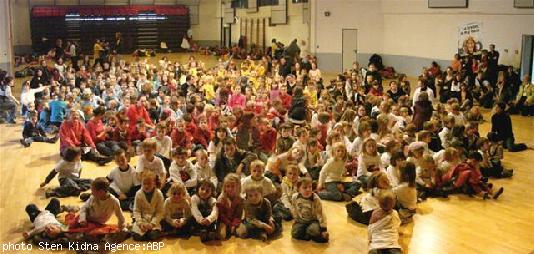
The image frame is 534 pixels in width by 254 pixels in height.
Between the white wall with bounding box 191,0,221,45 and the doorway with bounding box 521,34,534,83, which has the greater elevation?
the white wall with bounding box 191,0,221,45

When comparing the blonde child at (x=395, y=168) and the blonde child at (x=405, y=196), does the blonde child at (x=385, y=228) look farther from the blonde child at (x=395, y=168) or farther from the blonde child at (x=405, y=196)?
the blonde child at (x=395, y=168)

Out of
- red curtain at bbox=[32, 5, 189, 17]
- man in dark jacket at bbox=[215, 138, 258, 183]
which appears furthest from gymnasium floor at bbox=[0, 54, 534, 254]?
red curtain at bbox=[32, 5, 189, 17]

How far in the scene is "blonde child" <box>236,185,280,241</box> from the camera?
6363 mm

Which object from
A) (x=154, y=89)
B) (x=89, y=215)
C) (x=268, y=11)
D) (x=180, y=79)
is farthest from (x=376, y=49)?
(x=89, y=215)

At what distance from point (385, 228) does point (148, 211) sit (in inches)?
103

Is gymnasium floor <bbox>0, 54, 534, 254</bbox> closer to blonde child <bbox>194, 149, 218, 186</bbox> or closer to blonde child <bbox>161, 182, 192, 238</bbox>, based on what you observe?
blonde child <bbox>161, 182, 192, 238</bbox>

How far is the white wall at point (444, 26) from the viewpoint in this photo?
1616 centimetres

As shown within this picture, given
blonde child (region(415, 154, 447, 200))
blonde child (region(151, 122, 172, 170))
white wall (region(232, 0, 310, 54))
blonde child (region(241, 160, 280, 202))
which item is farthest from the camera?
white wall (region(232, 0, 310, 54))

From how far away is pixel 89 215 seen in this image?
6129 millimetres

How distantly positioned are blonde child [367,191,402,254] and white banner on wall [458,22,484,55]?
13.0 meters

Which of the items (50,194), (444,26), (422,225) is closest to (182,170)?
(50,194)

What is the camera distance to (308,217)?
20.9ft

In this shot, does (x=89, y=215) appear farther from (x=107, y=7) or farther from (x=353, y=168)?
(x=107, y=7)

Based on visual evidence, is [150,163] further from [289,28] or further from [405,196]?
[289,28]
